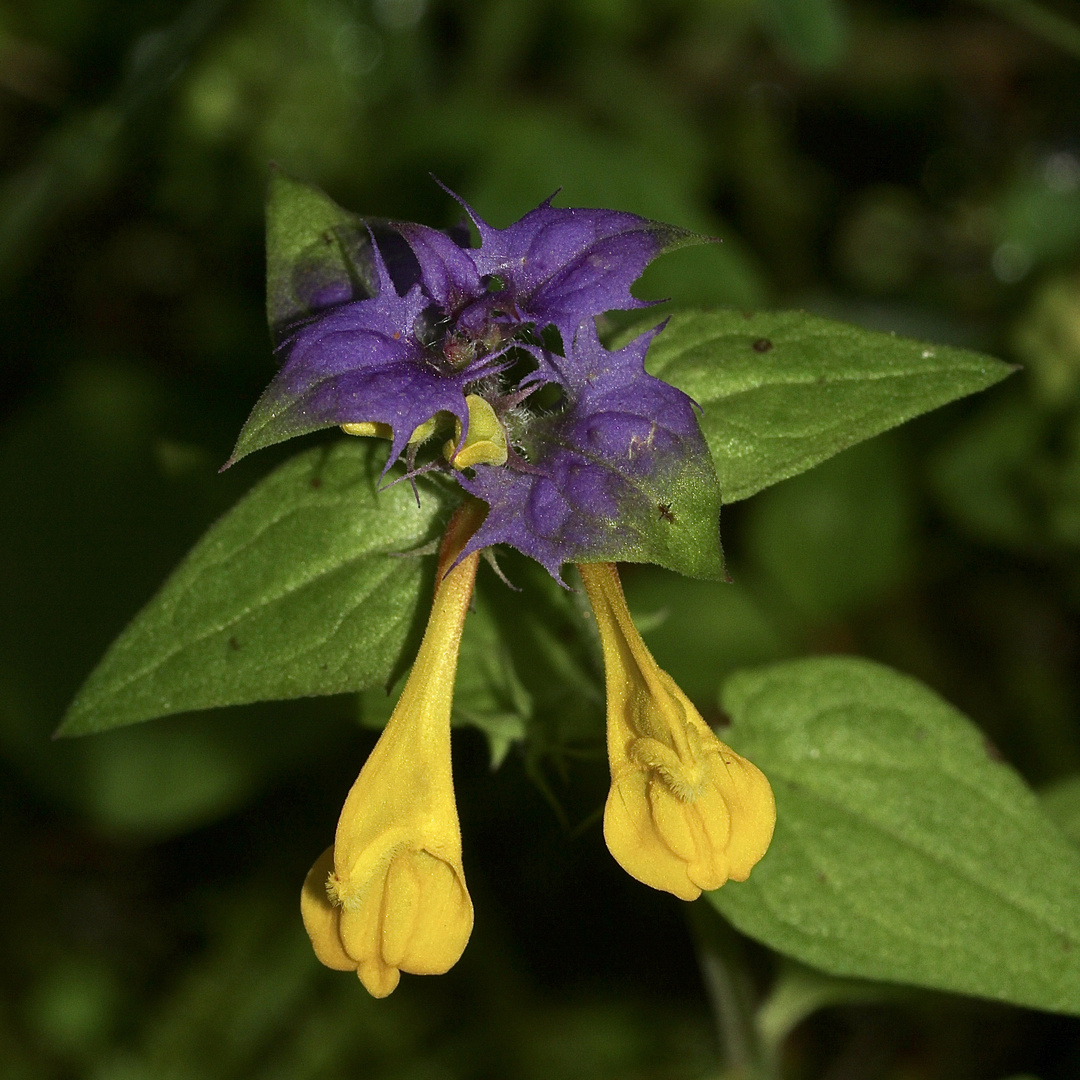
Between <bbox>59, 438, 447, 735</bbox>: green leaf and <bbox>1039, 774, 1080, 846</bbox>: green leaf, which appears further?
<bbox>1039, 774, 1080, 846</bbox>: green leaf

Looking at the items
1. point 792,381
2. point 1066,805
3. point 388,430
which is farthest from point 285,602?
point 1066,805

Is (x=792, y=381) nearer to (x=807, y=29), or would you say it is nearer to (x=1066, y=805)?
(x=1066, y=805)

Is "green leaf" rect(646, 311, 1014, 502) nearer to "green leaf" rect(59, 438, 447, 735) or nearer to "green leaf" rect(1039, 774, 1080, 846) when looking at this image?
"green leaf" rect(59, 438, 447, 735)

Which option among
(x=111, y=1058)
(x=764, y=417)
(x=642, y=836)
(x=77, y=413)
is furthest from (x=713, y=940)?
(x=77, y=413)

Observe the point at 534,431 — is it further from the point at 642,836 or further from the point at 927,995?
the point at 927,995

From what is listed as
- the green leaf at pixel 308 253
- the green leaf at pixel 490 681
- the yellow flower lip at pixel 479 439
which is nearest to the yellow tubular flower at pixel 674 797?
the yellow flower lip at pixel 479 439

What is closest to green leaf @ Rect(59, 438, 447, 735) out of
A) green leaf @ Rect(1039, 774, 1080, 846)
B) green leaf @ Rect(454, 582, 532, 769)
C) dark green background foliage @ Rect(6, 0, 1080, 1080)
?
green leaf @ Rect(454, 582, 532, 769)
